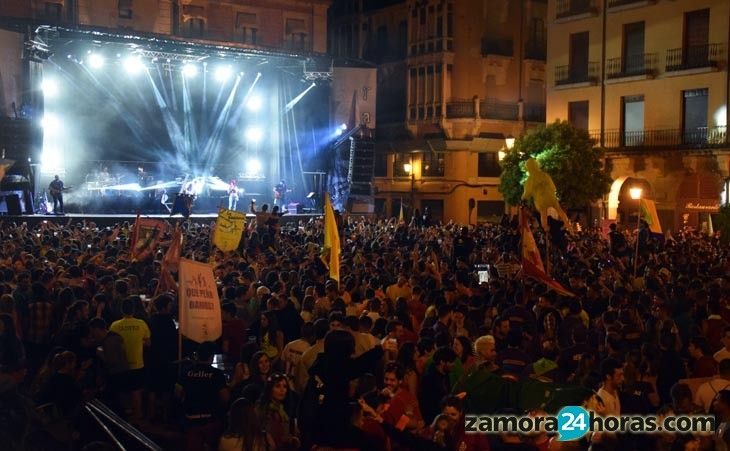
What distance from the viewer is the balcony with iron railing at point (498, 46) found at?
49719 mm

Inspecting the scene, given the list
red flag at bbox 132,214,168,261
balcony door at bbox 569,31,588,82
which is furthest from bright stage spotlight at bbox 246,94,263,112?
red flag at bbox 132,214,168,261

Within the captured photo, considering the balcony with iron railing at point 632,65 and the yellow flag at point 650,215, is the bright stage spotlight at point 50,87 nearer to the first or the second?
the balcony with iron railing at point 632,65

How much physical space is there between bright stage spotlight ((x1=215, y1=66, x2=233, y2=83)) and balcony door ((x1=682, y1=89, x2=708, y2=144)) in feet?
67.2

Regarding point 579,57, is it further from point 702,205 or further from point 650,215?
point 650,215

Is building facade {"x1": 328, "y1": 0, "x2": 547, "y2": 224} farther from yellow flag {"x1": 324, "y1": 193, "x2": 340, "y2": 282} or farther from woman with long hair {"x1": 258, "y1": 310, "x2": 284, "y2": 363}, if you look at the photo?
woman with long hair {"x1": 258, "y1": 310, "x2": 284, "y2": 363}

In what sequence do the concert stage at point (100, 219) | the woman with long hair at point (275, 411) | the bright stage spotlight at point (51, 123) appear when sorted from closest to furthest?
Result: the woman with long hair at point (275, 411) → the concert stage at point (100, 219) → the bright stage spotlight at point (51, 123)

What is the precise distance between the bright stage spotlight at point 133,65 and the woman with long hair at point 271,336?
29473 millimetres

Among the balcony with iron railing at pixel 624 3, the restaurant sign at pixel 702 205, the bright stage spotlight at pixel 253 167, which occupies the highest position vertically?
the balcony with iron railing at pixel 624 3

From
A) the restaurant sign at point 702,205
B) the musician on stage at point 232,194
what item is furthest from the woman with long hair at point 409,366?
the musician on stage at point 232,194

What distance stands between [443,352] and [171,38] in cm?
3021

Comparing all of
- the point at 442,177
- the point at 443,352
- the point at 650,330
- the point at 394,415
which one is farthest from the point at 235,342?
the point at 442,177

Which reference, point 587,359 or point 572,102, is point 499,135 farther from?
point 587,359

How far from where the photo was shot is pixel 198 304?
911 cm

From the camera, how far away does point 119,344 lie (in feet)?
29.2
